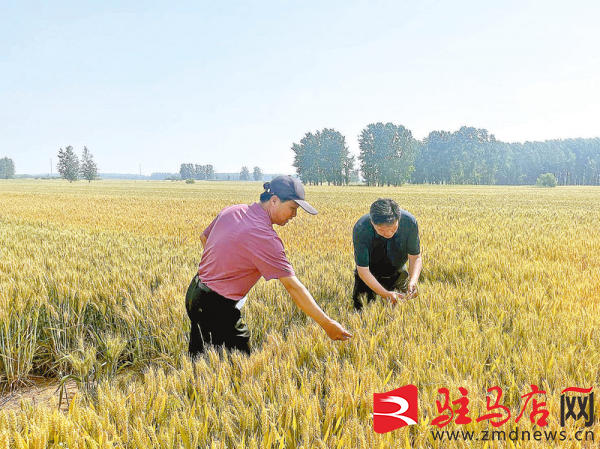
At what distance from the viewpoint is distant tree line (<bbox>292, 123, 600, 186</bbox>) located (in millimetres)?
77125

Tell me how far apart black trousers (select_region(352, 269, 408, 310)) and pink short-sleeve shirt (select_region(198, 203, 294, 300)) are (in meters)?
1.92

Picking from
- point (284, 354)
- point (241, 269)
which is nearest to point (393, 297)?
point (284, 354)

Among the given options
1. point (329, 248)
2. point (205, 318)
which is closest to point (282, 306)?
point (205, 318)

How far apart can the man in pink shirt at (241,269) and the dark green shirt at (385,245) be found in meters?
1.46

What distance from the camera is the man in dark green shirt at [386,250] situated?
11.5 feet

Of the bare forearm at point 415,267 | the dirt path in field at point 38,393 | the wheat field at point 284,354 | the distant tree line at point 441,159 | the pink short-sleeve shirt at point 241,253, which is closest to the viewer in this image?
the wheat field at point 284,354

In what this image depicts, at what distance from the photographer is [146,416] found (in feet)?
6.27

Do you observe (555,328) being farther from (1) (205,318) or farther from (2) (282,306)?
(1) (205,318)

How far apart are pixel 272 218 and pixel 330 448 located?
4.59ft

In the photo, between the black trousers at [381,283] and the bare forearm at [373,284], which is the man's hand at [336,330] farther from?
the black trousers at [381,283]

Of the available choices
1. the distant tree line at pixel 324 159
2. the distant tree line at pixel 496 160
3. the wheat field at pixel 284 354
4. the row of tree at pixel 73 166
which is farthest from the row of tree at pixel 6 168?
the wheat field at pixel 284 354

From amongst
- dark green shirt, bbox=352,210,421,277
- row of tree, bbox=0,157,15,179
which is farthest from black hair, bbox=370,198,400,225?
row of tree, bbox=0,157,15,179

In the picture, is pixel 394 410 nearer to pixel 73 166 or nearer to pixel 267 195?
pixel 267 195

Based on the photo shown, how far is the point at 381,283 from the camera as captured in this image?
14.5 feet
